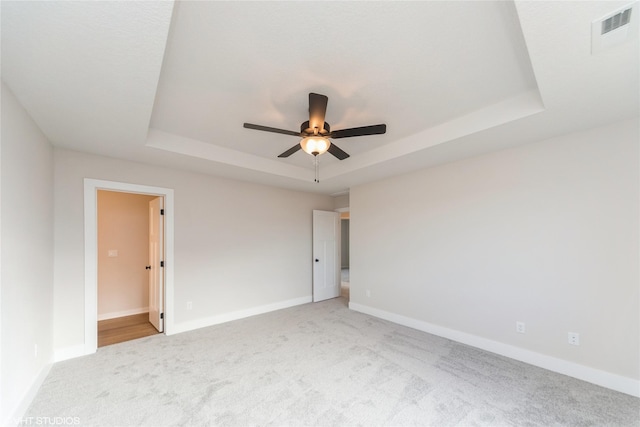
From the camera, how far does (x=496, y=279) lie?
320 centimetres

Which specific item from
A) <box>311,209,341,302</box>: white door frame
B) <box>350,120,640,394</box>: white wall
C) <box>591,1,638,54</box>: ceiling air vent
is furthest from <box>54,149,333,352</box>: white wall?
<box>591,1,638,54</box>: ceiling air vent

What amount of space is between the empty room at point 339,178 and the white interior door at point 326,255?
1.28m

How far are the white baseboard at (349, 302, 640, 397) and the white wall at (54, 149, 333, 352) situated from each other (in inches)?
95.9

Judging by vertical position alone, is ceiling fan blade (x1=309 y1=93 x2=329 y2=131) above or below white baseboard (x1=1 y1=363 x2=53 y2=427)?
above

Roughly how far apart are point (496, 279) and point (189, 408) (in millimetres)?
3467

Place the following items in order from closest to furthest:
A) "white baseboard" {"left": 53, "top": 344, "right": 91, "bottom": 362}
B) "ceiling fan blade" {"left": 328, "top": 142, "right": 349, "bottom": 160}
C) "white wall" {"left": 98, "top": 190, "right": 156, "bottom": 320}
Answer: "ceiling fan blade" {"left": 328, "top": 142, "right": 349, "bottom": 160} → "white baseboard" {"left": 53, "top": 344, "right": 91, "bottom": 362} → "white wall" {"left": 98, "top": 190, "right": 156, "bottom": 320}

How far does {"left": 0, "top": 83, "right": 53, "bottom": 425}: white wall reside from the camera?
1.82 metres

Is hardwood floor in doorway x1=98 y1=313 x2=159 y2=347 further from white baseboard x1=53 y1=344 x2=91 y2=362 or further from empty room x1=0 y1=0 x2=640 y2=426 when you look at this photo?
white baseboard x1=53 y1=344 x2=91 y2=362

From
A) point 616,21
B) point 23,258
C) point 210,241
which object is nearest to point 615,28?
point 616,21

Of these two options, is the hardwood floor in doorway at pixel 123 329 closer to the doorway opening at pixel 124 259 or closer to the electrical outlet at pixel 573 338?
the doorway opening at pixel 124 259

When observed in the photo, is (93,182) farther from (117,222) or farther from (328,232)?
(328,232)

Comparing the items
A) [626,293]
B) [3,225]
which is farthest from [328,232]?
[3,225]

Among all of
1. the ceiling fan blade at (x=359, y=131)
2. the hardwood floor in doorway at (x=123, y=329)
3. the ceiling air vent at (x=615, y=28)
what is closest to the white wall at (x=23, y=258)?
the hardwood floor in doorway at (x=123, y=329)

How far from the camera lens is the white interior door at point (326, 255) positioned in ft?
18.6
